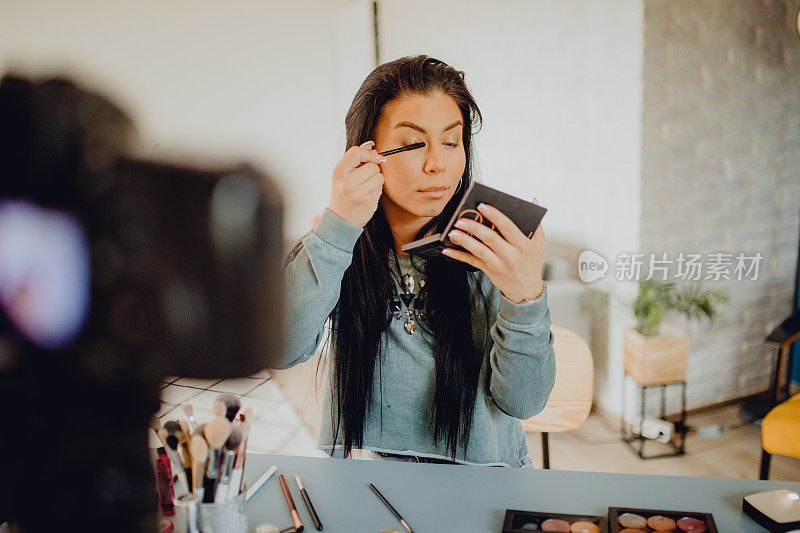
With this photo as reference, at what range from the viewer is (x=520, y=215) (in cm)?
71

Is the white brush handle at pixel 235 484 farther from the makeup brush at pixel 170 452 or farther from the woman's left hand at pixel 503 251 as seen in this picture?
the woman's left hand at pixel 503 251

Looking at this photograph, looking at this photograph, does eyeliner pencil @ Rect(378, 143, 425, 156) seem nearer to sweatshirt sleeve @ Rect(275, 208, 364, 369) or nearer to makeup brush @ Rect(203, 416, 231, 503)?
sweatshirt sleeve @ Rect(275, 208, 364, 369)

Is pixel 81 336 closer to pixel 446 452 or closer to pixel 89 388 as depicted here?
pixel 89 388

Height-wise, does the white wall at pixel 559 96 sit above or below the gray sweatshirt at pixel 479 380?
above

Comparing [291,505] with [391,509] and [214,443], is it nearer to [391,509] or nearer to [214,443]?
[391,509]

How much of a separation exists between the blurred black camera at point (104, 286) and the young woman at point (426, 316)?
0.49 meters

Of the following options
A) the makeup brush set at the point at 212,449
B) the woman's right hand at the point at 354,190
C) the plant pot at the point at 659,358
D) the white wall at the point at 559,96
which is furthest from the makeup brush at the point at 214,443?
the white wall at the point at 559,96

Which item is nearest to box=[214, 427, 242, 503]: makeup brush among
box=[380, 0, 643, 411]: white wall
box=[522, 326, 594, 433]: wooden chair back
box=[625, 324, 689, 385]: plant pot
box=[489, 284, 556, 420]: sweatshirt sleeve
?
box=[489, 284, 556, 420]: sweatshirt sleeve

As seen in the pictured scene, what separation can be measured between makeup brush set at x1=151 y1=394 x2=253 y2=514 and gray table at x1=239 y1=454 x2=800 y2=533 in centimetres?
21

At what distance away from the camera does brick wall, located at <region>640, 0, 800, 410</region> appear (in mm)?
2025

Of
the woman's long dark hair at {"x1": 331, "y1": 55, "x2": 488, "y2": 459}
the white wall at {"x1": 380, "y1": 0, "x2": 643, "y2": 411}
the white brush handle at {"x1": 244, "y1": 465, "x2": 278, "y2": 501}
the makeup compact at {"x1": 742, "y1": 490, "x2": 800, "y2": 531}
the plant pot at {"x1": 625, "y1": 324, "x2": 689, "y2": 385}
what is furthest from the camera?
the white wall at {"x1": 380, "y1": 0, "x2": 643, "y2": 411}

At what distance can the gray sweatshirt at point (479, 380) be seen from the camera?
76cm

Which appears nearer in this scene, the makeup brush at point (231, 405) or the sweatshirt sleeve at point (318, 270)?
the makeup brush at point (231, 405)

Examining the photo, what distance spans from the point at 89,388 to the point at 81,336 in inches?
1.1
